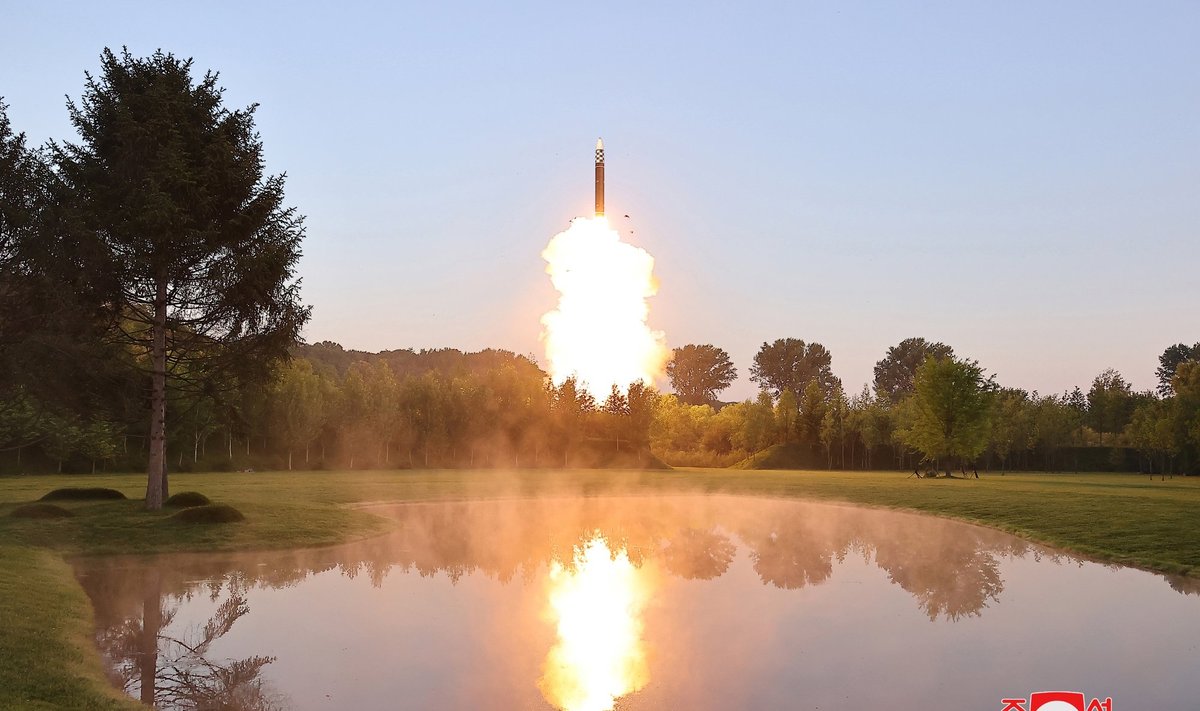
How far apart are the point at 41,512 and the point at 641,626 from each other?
24.7 meters

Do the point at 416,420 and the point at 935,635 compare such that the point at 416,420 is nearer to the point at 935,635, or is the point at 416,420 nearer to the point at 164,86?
the point at 164,86

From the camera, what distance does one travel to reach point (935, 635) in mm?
18281

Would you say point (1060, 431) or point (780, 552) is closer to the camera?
point (780, 552)

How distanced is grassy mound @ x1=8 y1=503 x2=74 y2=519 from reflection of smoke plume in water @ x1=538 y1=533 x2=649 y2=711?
737 inches

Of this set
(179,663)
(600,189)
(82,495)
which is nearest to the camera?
(179,663)

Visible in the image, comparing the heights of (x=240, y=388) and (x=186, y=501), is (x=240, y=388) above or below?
above

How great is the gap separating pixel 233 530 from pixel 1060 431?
10794cm

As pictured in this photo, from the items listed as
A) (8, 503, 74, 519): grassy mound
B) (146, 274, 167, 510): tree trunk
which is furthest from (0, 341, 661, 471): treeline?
(8, 503, 74, 519): grassy mound

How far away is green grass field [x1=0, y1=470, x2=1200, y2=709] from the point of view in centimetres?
1452

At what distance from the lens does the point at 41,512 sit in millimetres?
31047

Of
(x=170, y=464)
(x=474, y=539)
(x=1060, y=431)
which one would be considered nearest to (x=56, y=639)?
(x=474, y=539)

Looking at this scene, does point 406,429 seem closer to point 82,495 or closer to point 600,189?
point 600,189

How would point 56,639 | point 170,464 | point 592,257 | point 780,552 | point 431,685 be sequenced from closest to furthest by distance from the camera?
1. point 431,685
2. point 56,639
3. point 780,552
4. point 170,464
5. point 592,257

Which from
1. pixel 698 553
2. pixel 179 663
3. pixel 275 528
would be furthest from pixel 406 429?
pixel 179 663
